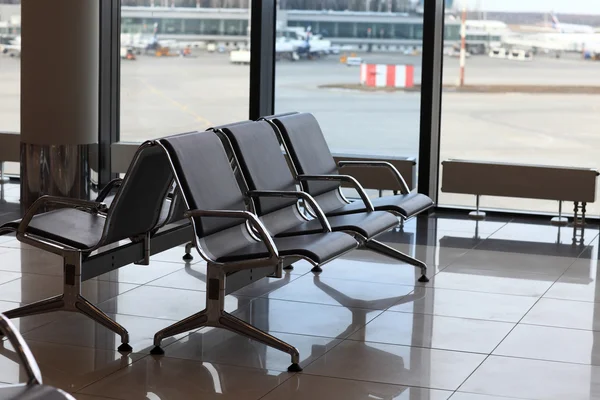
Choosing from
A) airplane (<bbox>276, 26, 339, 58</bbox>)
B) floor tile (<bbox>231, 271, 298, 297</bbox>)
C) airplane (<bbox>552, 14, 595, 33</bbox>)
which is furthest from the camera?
airplane (<bbox>276, 26, 339, 58</bbox>)

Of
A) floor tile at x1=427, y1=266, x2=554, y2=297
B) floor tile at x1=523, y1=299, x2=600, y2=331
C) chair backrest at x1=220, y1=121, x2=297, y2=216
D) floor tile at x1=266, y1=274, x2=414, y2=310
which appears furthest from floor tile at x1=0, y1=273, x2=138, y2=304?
floor tile at x1=523, y1=299, x2=600, y2=331

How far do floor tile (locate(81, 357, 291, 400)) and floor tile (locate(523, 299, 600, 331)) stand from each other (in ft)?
4.87

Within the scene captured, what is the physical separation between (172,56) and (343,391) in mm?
6501

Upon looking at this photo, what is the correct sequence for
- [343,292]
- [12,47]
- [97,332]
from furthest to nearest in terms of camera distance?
[12,47] < [343,292] < [97,332]

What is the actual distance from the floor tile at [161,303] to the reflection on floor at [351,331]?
0.01m

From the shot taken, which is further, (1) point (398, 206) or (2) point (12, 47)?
(2) point (12, 47)

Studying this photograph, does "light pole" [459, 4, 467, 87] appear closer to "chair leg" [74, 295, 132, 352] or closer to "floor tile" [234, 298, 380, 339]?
"floor tile" [234, 298, 380, 339]

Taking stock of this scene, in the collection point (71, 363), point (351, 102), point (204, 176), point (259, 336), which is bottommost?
point (71, 363)

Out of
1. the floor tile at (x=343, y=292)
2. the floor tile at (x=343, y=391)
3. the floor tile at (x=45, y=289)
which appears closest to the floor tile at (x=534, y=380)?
the floor tile at (x=343, y=391)

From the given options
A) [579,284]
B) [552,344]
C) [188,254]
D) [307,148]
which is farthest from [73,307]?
[579,284]

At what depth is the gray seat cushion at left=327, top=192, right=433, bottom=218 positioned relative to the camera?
5332mm

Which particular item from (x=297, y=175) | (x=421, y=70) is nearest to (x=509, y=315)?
(x=297, y=175)

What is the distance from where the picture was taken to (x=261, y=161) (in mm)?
4934

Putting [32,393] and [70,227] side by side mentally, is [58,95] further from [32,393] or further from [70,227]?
[32,393]
